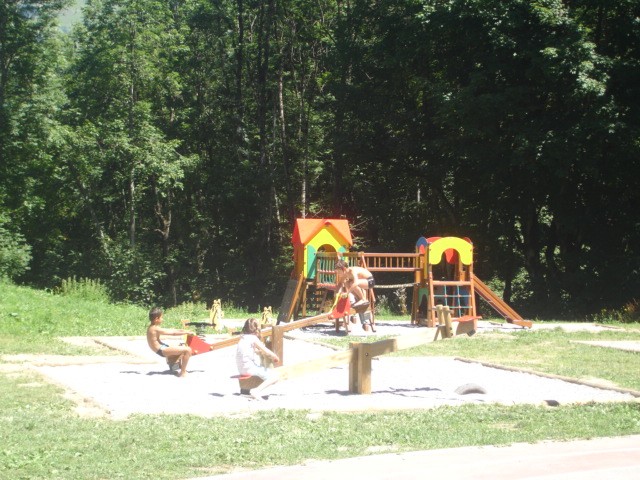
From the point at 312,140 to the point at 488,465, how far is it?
1254 inches

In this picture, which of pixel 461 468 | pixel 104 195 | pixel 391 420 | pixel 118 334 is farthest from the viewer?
pixel 104 195

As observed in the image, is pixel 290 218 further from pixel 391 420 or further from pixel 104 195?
pixel 391 420

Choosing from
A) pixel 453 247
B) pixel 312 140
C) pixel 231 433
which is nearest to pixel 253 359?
pixel 231 433

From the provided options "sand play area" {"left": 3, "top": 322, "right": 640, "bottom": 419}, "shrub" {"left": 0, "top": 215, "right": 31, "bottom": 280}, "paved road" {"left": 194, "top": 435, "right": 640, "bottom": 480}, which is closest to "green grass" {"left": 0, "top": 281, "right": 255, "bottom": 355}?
"sand play area" {"left": 3, "top": 322, "right": 640, "bottom": 419}

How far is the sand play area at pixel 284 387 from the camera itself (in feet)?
33.3

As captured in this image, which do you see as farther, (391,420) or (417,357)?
(417,357)

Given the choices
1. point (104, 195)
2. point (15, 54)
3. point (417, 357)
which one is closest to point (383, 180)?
point (104, 195)

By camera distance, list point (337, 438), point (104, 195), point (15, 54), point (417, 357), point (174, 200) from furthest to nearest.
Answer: point (174, 200), point (104, 195), point (15, 54), point (417, 357), point (337, 438)

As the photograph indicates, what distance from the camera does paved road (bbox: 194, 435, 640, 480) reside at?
686cm

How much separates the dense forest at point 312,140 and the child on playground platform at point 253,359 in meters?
17.5

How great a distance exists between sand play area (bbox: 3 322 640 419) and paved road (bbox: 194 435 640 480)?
2.40m

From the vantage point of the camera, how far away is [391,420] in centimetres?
925

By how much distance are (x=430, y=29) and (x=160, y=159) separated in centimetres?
1178

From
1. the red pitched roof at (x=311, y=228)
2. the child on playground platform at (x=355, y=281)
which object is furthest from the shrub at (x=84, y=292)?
the child on playground platform at (x=355, y=281)
